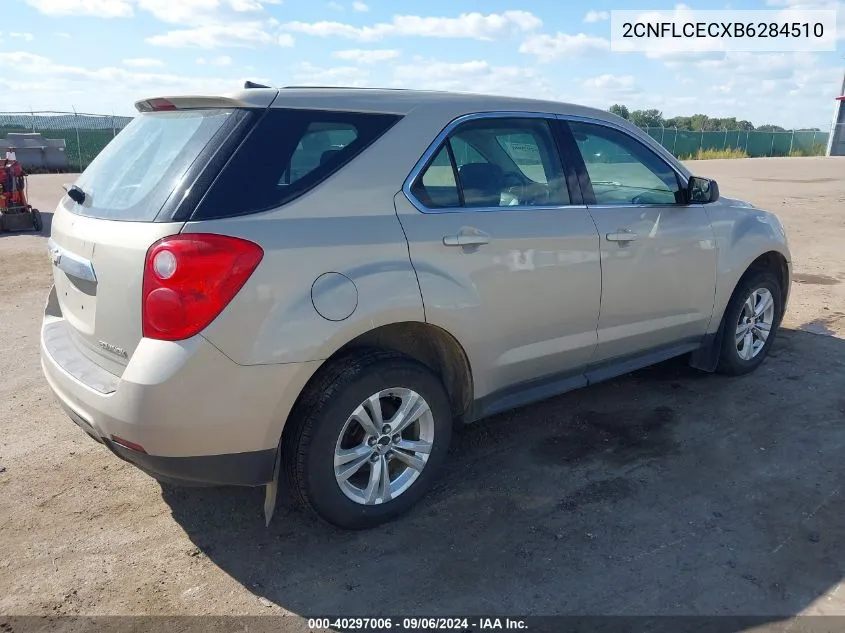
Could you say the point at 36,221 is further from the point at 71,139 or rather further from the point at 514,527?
the point at 71,139

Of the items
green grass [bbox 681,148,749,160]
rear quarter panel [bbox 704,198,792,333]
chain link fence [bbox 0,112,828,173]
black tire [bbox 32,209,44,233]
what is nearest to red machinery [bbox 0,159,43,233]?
black tire [bbox 32,209,44,233]

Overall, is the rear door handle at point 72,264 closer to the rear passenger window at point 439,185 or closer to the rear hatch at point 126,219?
the rear hatch at point 126,219

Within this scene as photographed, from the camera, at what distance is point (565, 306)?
366 centimetres

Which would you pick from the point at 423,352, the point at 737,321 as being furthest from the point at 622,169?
the point at 423,352

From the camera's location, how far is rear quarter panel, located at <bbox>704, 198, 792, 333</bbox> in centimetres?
453

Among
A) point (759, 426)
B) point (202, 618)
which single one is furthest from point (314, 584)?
point (759, 426)

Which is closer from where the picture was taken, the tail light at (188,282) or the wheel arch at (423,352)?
the tail light at (188,282)

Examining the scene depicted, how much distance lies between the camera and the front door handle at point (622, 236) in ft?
12.5

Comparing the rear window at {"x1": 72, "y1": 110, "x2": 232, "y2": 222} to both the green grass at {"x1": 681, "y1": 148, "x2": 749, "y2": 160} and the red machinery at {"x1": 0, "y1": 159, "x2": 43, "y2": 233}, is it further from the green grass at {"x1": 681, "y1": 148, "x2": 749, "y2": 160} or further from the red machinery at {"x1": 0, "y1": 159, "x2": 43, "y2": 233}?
the green grass at {"x1": 681, "y1": 148, "x2": 749, "y2": 160}

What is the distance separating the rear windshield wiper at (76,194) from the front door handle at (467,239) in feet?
5.48

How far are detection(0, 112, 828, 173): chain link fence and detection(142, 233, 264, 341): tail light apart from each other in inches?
547

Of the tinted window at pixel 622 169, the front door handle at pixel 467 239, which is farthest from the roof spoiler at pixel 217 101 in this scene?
the tinted window at pixel 622 169

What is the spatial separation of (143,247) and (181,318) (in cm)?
32

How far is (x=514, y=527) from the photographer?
319 centimetres
